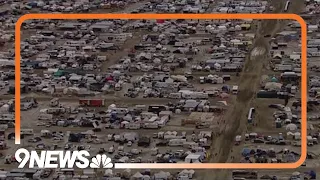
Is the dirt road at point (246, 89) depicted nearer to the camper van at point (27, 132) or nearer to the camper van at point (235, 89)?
the camper van at point (235, 89)

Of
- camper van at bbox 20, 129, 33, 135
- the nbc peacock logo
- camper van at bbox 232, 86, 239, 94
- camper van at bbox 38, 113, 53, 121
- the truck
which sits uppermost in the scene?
camper van at bbox 232, 86, 239, 94

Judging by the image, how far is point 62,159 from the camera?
957 centimetres

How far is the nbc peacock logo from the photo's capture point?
9742mm

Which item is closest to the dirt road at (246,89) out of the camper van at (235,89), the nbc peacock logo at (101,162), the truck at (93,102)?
the camper van at (235,89)

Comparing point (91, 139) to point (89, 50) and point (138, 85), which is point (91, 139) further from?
point (89, 50)

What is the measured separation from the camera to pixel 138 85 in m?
12.9

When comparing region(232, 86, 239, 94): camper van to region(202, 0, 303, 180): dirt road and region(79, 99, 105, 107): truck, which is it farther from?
region(79, 99, 105, 107): truck

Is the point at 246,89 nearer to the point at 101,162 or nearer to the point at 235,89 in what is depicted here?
the point at 235,89

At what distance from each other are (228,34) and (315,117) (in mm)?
4803

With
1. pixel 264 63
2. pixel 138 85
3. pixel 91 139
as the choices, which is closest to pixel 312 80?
pixel 264 63

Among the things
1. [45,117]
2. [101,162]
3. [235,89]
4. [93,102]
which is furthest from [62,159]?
[235,89]

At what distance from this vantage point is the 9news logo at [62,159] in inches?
373

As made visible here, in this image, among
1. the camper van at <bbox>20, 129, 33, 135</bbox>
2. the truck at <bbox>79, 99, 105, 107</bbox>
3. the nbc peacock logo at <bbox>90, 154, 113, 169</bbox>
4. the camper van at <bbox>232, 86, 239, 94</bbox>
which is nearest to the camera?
the nbc peacock logo at <bbox>90, 154, 113, 169</bbox>

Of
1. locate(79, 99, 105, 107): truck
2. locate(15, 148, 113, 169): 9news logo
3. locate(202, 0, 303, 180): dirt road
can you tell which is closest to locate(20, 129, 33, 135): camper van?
locate(15, 148, 113, 169): 9news logo
